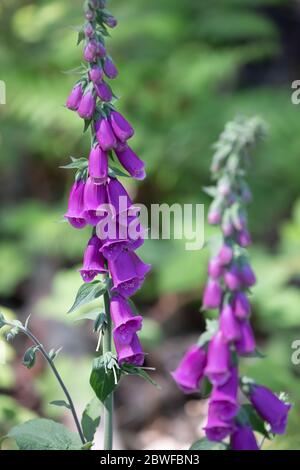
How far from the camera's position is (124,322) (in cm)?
237

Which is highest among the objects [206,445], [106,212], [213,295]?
[106,212]

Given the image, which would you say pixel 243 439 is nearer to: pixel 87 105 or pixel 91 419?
pixel 91 419

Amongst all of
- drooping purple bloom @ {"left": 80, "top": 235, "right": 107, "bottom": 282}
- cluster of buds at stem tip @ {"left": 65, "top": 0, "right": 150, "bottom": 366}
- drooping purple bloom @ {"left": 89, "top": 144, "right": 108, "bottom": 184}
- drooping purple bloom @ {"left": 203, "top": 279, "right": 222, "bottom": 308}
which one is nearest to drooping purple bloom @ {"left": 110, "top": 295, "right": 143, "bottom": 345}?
cluster of buds at stem tip @ {"left": 65, "top": 0, "right": 150, "bottom": 366}

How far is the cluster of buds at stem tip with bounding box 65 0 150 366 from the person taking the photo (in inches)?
91.5

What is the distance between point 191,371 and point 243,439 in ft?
0.83

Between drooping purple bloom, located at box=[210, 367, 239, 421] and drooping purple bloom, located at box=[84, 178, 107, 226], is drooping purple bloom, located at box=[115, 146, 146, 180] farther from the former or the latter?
drooping purple bloom, located at box=[210, 367, 239, 421]

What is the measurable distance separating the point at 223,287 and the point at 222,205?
0.25 meters

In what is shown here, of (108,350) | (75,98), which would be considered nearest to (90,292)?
(108,350)

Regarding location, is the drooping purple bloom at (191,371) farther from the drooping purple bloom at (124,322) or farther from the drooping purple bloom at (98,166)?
the drooping purple bloom at (98,166)

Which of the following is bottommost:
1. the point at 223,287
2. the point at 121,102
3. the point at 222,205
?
the point at 223,287

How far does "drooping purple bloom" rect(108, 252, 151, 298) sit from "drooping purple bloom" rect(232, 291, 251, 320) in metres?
0.36

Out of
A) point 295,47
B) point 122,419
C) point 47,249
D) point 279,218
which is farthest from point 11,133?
point 295,47
